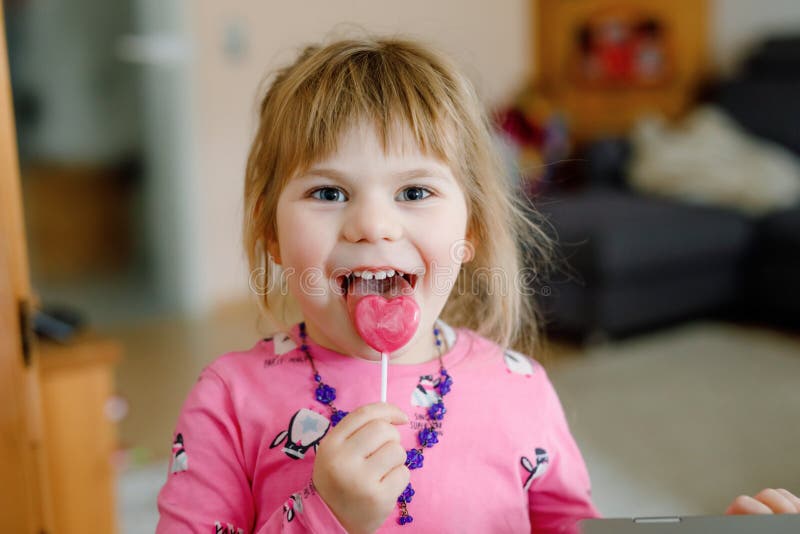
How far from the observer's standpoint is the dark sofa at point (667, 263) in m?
3.03

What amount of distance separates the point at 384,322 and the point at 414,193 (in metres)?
0.13

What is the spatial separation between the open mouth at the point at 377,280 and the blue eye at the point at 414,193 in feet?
0.25

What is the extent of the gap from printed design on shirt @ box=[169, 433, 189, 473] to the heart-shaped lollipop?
224 mm

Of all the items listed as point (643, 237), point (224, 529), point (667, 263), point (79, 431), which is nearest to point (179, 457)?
point (224, 529)

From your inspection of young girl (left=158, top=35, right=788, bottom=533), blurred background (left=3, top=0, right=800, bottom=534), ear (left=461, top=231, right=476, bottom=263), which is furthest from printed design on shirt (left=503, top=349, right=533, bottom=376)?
blurred background (left=3, top=0, right=800, bottom=534)

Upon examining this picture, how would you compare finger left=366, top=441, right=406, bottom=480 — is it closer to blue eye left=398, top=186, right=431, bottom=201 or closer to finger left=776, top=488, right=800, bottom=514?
blue eye left=398, top=186, right=431, bottom=201

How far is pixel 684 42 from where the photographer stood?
4395 mm

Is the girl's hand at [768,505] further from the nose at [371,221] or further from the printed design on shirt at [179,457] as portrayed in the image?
the printed design on shirt at [179,457]

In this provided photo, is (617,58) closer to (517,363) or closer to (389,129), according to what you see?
(517,363)

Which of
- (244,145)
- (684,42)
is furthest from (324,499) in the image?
(684,42)

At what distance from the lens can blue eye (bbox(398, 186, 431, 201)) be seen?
81 cm

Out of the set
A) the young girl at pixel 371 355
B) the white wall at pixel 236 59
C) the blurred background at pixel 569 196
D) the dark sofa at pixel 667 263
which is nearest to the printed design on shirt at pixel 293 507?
the young girl at pixel 371 355

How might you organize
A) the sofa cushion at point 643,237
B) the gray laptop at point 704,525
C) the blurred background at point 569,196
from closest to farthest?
the gray laptop at point 704,525
the blurred background at point 569,196
the sofa cushion at point 643,237

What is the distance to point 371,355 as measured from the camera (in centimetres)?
86
